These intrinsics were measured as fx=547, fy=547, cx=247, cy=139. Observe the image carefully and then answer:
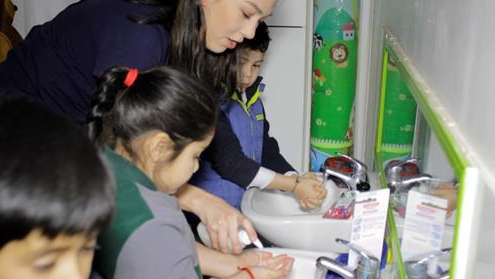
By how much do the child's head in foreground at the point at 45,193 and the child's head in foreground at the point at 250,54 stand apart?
1.05 metres

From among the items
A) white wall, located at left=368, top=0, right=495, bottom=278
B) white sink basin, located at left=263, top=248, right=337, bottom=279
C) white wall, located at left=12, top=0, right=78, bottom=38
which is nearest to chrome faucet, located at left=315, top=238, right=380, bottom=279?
white sink basin, located at left=263, top=248, right=337, bottom=279

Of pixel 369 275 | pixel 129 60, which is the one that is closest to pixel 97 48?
pixel 129 60

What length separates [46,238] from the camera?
1.69 ft

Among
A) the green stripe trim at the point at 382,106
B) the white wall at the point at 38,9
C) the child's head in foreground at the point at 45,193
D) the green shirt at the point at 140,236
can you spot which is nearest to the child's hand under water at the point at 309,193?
the green stripe trim at the point at 382,106

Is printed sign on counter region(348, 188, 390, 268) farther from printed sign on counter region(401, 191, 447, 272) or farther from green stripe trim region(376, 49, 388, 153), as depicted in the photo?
green stripe trim region(376, 49, 388, 153)

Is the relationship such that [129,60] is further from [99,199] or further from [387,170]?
[387,170]

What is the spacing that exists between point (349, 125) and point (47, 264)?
1818 mm

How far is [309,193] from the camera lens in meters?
1.42

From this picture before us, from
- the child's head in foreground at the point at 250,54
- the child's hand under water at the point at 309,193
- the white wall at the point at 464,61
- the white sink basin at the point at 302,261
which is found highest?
the white wall at the point at 464,61

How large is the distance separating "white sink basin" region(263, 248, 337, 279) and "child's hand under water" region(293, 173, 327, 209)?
0.58ft

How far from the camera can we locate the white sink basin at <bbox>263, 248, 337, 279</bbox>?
48.4 inches

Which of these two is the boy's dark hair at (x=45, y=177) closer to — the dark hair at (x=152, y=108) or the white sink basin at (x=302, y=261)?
the dark hair at (x=152, y=108)

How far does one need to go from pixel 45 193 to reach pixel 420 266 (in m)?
0.67

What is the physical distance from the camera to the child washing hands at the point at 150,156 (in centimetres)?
81
